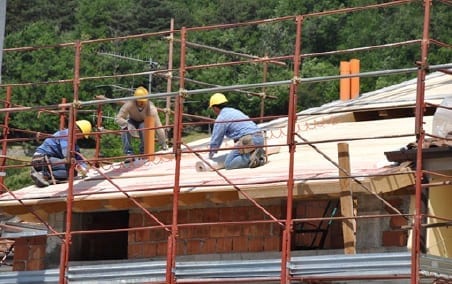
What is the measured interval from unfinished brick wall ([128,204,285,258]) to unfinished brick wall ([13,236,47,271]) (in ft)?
4.12

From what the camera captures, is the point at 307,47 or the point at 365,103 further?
the point at 307,47

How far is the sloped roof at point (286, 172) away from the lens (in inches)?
603

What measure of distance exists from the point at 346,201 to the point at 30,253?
Answer: 17.0ft

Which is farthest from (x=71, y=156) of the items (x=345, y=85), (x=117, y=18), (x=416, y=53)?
(x=117, y=18)

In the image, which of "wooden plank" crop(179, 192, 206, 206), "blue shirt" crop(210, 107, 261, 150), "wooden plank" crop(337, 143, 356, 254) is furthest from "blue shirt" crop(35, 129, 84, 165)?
"wooden plank" crop(337, 143, 356, 254)

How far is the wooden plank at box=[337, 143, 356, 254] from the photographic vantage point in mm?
14875

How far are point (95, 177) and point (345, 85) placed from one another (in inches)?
194

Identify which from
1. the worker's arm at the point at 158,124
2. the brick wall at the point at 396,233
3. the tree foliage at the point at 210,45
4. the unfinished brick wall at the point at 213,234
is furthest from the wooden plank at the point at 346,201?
the tree foliage at the point at 210,45

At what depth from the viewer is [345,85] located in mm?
21453

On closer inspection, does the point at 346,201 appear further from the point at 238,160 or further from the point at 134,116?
the point at 134,116

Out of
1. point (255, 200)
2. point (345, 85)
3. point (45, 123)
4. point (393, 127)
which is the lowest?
point (255, 200)

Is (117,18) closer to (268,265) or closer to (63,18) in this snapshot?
(63,18)

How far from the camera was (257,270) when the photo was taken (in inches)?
599

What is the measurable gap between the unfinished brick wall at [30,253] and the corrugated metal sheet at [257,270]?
733 mm
